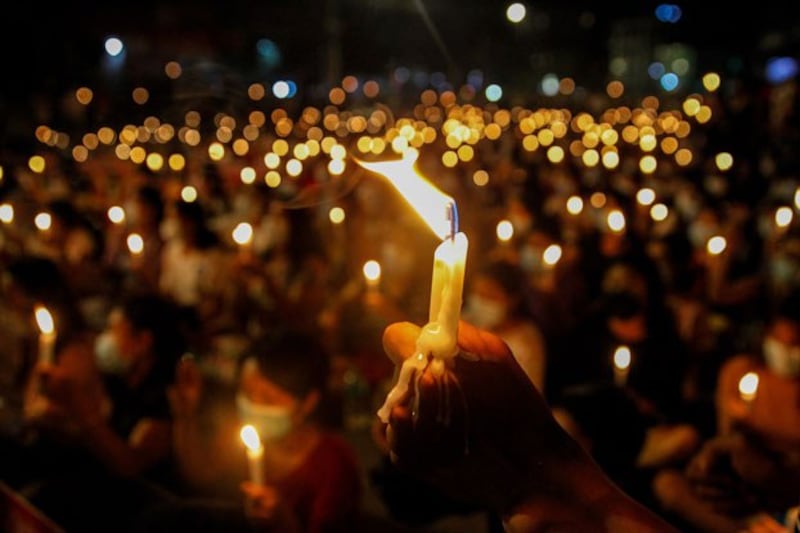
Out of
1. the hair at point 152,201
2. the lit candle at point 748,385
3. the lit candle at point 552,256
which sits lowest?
the lit candle at point 748,385

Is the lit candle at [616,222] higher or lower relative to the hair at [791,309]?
higher

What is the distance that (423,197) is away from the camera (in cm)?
141

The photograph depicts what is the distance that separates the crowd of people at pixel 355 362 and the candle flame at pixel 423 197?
0.72 feet

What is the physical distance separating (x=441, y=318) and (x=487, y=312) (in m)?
3.85

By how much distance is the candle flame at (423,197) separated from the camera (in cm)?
126

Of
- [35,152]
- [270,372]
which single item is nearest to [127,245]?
[270,372]

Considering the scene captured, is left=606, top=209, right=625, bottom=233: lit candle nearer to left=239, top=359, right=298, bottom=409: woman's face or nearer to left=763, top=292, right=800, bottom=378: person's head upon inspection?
left=763, top=292, right=800, bottom=378: person's head

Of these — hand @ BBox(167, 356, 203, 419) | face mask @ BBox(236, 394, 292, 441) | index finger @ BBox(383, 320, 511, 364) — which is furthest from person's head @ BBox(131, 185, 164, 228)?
index finger @ BBox(383, 320, 511, 364)

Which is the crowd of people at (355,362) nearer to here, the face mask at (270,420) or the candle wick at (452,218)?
the face mask at (270,420)

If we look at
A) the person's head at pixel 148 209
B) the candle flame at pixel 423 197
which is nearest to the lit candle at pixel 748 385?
the candle flame at pixel 423 197

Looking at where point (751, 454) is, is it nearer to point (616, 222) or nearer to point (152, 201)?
point (616, 222)

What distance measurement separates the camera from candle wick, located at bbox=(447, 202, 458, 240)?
121cm

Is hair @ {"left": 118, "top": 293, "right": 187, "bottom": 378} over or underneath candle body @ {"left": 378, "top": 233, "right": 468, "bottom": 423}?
underneath

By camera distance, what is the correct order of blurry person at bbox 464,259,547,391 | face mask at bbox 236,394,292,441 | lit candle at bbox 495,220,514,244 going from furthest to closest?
lit candle at bbox 495,220,514,244 → blurry person at bbox 464,259,547,391 → face mask at bbox 236,394,292,441
